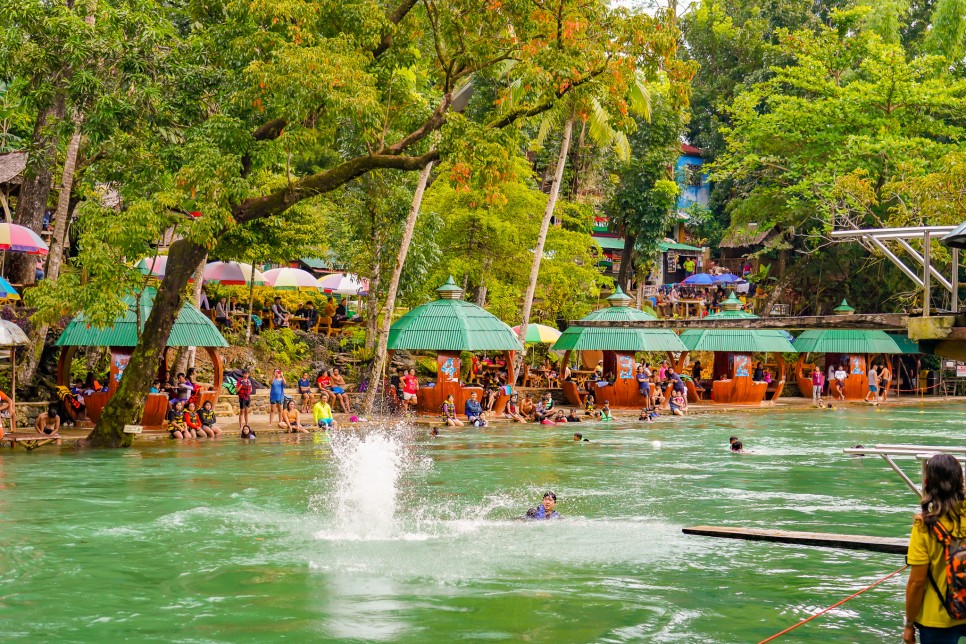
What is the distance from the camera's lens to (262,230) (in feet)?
77.8

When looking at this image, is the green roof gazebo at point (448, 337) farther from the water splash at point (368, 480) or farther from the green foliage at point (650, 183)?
the green foliage at point (650, 183)

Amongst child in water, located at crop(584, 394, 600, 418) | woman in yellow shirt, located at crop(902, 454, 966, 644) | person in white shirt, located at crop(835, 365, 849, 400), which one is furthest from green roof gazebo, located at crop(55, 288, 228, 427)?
person in white shirt, located at crop(835, 365, 849, 400)

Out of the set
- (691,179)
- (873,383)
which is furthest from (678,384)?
(691,179)

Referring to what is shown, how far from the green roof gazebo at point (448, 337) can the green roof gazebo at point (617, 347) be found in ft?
13.7

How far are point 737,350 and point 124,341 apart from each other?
66.9ft

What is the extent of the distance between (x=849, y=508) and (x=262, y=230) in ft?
45.3

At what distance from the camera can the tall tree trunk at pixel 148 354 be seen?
2023cm

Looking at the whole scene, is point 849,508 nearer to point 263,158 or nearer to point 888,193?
point 263,158

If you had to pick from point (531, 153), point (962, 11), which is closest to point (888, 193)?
point (962, 11)

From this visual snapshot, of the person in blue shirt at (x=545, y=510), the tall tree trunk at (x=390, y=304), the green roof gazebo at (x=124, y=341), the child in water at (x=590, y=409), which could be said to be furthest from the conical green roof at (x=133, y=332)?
the child in water at (x=590, y=409)

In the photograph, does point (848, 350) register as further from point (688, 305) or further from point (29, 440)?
point (29, 440)

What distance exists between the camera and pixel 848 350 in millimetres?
37750

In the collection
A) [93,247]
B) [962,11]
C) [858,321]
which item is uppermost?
[962,11]

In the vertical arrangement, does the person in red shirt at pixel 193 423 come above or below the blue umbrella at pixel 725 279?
below
